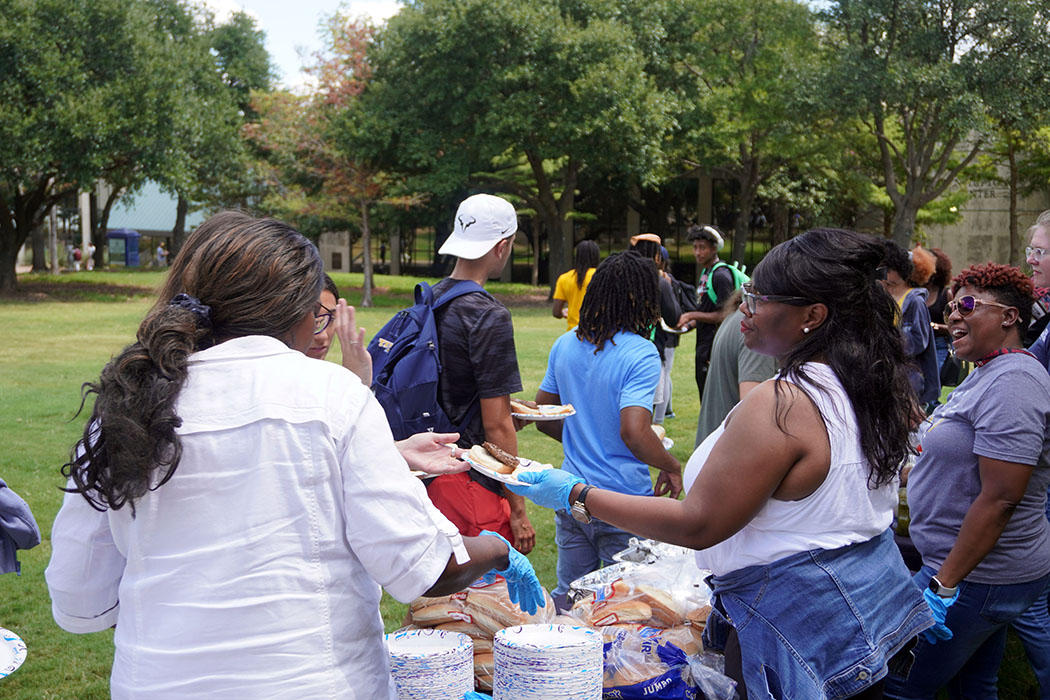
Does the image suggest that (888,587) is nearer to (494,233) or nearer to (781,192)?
(494,233)

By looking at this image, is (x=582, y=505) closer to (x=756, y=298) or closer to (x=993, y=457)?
(x=756, y=298)

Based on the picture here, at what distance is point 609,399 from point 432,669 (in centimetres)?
178

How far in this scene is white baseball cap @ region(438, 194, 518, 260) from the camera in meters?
3.80

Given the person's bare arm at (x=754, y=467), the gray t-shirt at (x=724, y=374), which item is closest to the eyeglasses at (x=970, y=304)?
the gray t-shirt at (x=724, y=374)

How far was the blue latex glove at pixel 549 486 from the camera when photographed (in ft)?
8.70

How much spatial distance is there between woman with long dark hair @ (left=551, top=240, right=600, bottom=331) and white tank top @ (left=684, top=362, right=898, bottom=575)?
6911mm

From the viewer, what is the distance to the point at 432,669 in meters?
2.46

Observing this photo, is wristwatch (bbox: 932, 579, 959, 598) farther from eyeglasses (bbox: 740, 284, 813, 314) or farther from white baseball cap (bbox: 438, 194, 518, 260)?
white baseball cap (bbox: 438, 194, 518, 260)

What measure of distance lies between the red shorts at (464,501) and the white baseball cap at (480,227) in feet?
3.06

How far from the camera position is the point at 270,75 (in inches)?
2132

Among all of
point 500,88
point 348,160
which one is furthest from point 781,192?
point 348,160

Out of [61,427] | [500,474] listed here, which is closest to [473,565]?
[500,474]

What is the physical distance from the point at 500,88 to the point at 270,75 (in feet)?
99.7

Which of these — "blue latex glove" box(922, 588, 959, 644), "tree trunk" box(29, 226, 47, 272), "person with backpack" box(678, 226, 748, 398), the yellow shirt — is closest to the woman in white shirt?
"blue latex glove" box(922, 588, 959, 644)
